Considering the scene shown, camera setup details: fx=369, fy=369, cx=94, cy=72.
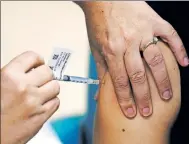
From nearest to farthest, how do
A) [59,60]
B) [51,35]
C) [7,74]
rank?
[7,74] < [59,60] < [51,35]

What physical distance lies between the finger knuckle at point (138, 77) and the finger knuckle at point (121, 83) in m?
0.02

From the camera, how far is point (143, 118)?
1013 mm

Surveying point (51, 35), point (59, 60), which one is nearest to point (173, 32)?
point (59, 60)

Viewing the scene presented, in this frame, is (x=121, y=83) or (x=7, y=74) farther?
(x=121, y=83)

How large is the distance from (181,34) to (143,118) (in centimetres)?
25

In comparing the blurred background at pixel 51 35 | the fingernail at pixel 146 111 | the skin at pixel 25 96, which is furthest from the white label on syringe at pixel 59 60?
the blurred background at pixel 51 35

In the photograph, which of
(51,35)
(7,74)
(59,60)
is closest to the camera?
(7,74)

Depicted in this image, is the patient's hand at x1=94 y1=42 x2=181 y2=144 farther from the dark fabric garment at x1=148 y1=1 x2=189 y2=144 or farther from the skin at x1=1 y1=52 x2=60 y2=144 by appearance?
the skin at x1=1 y1=52 x2=60 y2=144

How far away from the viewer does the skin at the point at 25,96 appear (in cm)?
81

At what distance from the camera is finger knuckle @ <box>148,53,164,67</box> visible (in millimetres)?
955

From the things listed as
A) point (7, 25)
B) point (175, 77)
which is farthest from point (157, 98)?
point (7, 25)

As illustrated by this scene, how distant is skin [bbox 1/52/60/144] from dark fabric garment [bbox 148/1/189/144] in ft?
1.21

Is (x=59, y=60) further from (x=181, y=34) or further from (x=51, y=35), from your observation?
(x=51, y=35)

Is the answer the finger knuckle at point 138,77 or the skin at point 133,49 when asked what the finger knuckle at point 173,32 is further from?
the finger knuckle at point 138,77
